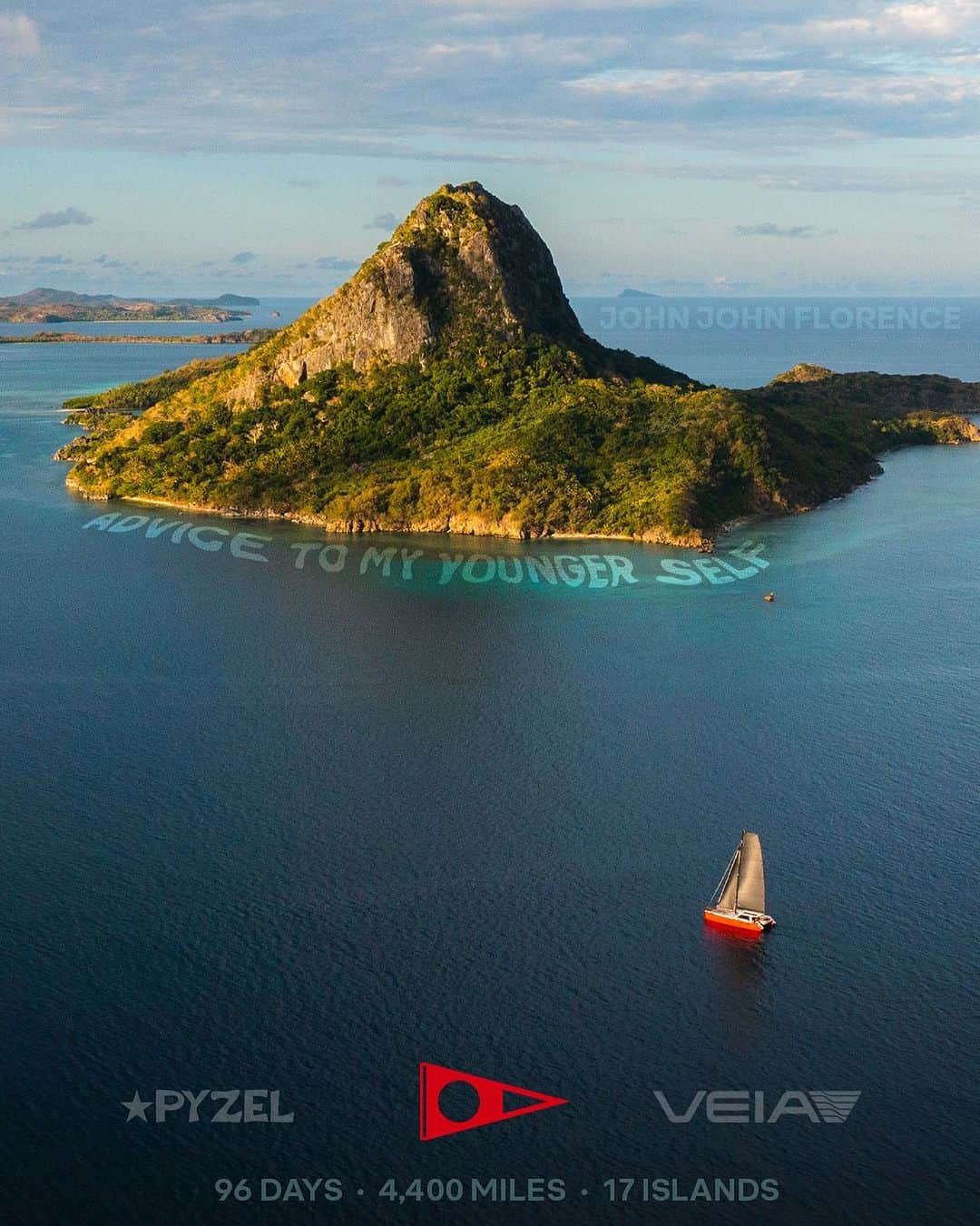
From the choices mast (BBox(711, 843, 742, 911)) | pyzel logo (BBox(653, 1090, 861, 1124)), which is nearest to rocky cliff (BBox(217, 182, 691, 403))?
mast (BBox(711, 843, 742, 911))

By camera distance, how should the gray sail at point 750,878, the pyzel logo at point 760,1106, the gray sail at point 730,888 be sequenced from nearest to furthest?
the pyzel logo at point 760,1106, the gray sail at point 750,878, the gray sail at point 730,888

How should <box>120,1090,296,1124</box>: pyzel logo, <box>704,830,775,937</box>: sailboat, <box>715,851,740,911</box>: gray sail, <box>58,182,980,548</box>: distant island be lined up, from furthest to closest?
<box>58,182,980,548</box>: distant island → <box>715,851,740,911</box>: gray sail → <box>704,830,775,937</box>: sailboat → <box>120,1090,296,1124</box>: pyzel logo

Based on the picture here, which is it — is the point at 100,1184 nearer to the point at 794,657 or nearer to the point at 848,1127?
the point at 848,1127

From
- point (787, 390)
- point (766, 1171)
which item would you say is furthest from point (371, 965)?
point (787, 390)

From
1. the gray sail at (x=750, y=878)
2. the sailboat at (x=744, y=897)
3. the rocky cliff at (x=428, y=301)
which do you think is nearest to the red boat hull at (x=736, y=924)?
the sailboat at (x=744, y=897)

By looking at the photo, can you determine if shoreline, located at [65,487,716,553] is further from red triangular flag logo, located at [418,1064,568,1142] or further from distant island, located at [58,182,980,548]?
red triangular flag logo, located at [418,1064,568,1142]

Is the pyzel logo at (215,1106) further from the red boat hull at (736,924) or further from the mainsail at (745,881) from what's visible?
the mainsail at (745,881)

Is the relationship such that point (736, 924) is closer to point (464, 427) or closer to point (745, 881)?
point (745, 881)
